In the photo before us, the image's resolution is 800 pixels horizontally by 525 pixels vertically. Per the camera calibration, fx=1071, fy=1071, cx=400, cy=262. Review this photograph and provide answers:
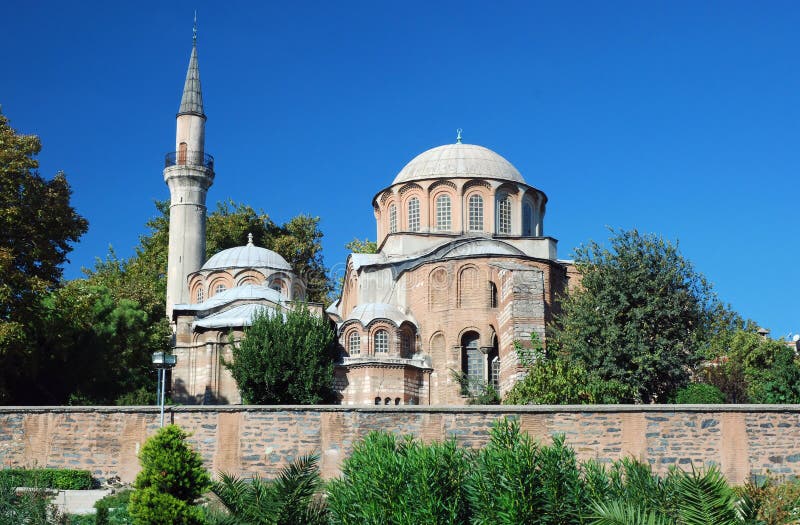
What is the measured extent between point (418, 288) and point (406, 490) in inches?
781

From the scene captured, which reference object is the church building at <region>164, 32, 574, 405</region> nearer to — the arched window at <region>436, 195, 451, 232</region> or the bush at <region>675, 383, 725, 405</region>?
the arched window at <region>436, 195, 451, 232</region>

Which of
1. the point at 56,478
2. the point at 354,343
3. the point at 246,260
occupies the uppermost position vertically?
the point at 246,260

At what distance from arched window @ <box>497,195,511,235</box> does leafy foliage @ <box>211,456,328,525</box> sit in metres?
22.6

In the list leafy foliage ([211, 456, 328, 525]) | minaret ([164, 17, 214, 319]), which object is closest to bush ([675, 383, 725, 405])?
leafy foliage ([211, 456, 328, 525])

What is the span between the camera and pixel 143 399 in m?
25.6

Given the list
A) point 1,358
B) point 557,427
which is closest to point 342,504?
point 557,427

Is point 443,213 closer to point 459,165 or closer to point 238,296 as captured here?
point 459,165

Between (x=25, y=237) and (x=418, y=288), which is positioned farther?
(x=418, y=288)

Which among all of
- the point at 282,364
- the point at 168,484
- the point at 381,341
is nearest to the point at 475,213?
the point at 381,341

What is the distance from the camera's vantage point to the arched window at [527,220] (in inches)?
1329

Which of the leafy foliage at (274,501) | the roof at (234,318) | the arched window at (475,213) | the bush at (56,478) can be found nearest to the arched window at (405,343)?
the roof at (234,318)

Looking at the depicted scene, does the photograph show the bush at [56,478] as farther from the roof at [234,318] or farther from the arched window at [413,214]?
the arched window at [413,214]

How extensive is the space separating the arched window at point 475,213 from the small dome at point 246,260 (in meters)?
7.56

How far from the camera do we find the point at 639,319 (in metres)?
23.0
